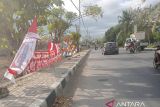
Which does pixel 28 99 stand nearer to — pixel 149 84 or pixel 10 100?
pixel 10 100

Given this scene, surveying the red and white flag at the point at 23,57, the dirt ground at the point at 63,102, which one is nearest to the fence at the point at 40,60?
the dirt ground at the point at 63,102

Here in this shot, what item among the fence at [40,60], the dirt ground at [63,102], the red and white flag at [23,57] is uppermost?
the red and white flag at [23,57]

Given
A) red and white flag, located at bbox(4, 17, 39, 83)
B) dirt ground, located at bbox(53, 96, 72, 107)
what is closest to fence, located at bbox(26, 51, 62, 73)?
dirt ground, located at bbox(53, 96, 72, 107)

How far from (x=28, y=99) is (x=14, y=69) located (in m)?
0.80

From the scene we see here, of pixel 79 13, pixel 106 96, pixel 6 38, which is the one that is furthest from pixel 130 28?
pixel 106 96

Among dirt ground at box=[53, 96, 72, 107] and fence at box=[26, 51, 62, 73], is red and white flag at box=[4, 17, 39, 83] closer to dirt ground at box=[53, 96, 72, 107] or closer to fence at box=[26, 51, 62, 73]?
dirt ground at box=[53, 96, 72, 107]

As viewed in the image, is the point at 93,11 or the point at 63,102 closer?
the point at 63,102

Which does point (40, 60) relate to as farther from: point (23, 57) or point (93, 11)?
point (93, 11)

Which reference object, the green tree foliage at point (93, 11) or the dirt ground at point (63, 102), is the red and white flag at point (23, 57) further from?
the green tree foliage at point (93, 11)

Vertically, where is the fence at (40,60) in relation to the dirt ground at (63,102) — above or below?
above

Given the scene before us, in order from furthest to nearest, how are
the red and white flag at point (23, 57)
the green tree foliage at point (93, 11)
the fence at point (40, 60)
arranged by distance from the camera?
the green tree foliage at point (93, 11) < the fence at point (40, 60) < the red and white flag at point (23, 57)

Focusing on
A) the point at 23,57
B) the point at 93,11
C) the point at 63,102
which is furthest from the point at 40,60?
the point at 93,11

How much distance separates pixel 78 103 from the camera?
933cm

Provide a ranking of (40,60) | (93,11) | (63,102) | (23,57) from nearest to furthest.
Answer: (23,57)
(63,102)
(40,60)
(93,11)
